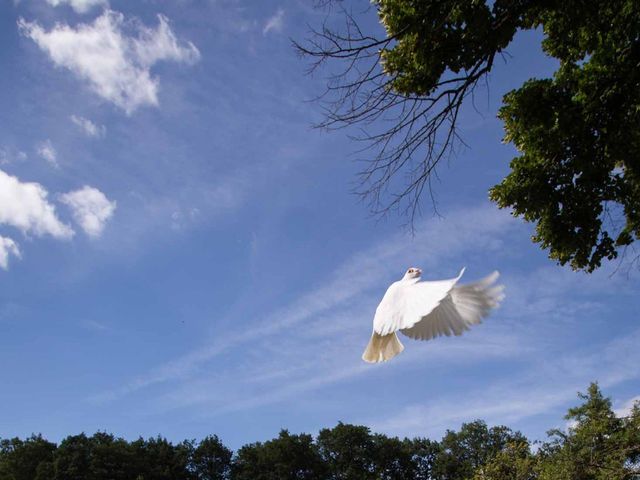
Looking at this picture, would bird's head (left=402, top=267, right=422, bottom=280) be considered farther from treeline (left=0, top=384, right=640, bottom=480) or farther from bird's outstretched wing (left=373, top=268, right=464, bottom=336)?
treeline (left=0, top=384, right=640, bottom=480)

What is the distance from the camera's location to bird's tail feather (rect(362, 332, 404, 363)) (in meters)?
4.83

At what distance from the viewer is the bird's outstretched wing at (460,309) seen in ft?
13.6

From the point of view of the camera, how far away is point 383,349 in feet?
16.1

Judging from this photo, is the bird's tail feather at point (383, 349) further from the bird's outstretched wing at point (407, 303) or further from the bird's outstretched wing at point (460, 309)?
the bird's outstretched wing at point (407, 303)

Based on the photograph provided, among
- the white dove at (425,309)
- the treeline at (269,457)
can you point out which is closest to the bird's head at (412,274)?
the white dove at (425,309)

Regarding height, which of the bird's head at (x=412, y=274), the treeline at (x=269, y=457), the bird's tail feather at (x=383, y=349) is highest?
the treeline at (x=269, y=457)

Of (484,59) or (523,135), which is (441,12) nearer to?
(484,59)

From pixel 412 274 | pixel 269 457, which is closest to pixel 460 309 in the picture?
pixel 412 274

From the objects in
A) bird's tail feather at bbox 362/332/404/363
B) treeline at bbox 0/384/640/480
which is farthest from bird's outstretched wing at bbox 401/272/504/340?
treeline at bbox 0/384/640/480

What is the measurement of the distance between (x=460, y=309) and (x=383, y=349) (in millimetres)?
792

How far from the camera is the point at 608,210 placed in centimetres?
815

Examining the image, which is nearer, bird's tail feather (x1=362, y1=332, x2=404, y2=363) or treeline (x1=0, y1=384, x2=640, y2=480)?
bird's tail feather (x1=362, y1=332, x2=404, y2=363)

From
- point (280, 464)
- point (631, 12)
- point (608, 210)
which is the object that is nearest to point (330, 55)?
point (631, 12)

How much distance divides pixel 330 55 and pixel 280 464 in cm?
4114
